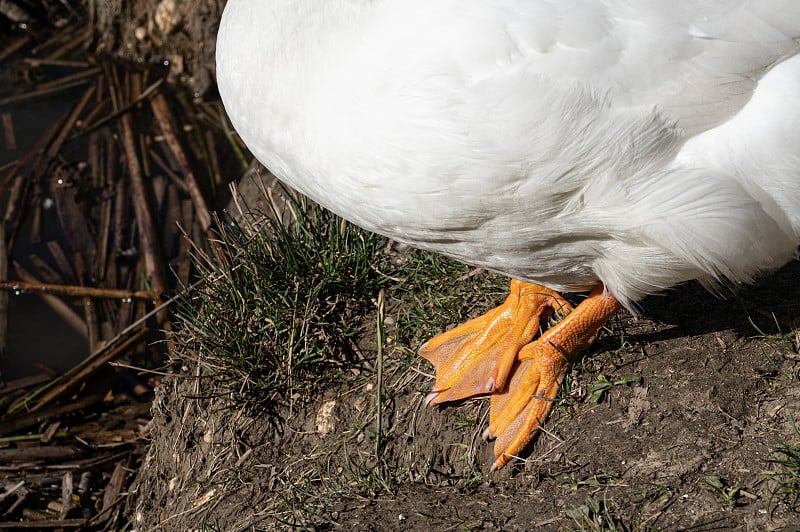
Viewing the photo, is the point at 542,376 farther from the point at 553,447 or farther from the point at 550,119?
the point at 550,119

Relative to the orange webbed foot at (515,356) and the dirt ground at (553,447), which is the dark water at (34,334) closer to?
the dirt ground at (553,447)

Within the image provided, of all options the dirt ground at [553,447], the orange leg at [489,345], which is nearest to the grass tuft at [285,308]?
the dirt ground at [553,447]

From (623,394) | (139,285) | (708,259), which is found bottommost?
(139,285)

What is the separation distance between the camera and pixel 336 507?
2.82 metres

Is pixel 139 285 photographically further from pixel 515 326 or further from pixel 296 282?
pixel 515 326

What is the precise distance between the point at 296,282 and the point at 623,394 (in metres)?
1.48

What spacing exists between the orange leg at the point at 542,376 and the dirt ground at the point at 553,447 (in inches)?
2.6

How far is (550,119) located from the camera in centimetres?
214

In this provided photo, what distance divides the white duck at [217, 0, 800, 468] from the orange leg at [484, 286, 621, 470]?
18.8 inches

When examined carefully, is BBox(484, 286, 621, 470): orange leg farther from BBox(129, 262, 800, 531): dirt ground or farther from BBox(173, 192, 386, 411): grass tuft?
BBox(173, 192, 386, 411): grass tuft

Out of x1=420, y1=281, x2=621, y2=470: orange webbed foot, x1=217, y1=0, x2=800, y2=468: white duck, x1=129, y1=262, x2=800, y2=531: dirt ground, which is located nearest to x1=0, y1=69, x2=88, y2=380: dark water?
x1=129, y1=262, x2=800, y2=531: dirt ground

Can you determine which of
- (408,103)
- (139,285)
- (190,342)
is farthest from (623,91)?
(139,285)

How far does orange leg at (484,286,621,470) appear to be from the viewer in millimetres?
2861

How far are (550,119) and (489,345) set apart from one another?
1283 mm
